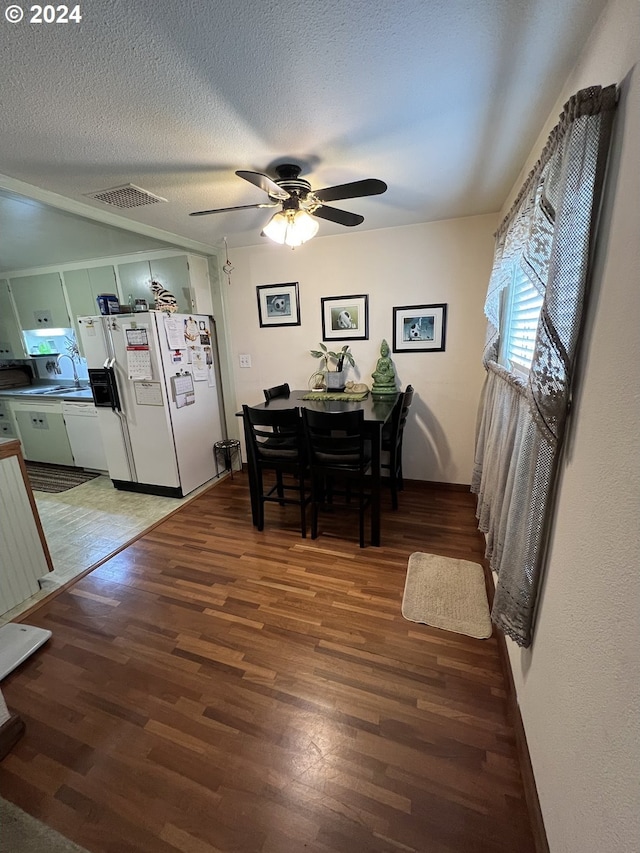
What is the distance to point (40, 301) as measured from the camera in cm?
405

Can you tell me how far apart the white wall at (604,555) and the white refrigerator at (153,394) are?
116 inches

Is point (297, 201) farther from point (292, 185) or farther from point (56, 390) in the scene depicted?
point (56, 390)

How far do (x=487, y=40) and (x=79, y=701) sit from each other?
292 centimetres

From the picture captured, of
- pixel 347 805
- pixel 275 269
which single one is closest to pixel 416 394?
pixel 275 269

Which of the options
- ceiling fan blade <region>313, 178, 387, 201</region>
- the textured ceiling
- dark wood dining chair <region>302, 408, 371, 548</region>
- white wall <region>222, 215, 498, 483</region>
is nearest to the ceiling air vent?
the textured ceiling

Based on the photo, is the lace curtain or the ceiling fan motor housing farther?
the ceiling fan motor housing

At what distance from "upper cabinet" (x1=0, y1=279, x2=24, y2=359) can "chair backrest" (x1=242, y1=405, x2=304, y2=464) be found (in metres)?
4.01

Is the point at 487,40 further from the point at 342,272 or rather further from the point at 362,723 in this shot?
the point at 362,723

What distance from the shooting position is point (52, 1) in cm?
88

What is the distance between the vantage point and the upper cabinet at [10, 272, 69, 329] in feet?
12.9

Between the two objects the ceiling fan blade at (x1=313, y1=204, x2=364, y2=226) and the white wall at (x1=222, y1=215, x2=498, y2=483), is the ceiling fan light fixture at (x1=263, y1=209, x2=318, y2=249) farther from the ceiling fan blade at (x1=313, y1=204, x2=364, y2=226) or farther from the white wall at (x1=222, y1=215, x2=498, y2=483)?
the white wall at (x1=222, y1=215, x2=498, y2=483)

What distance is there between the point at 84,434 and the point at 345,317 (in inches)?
126

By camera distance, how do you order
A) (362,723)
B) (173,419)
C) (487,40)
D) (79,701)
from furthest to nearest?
(173,419), (79,701), (362,723), (487,40)

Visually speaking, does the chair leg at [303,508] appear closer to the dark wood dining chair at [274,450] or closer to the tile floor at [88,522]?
the dark wood dining chair at [274,450]
